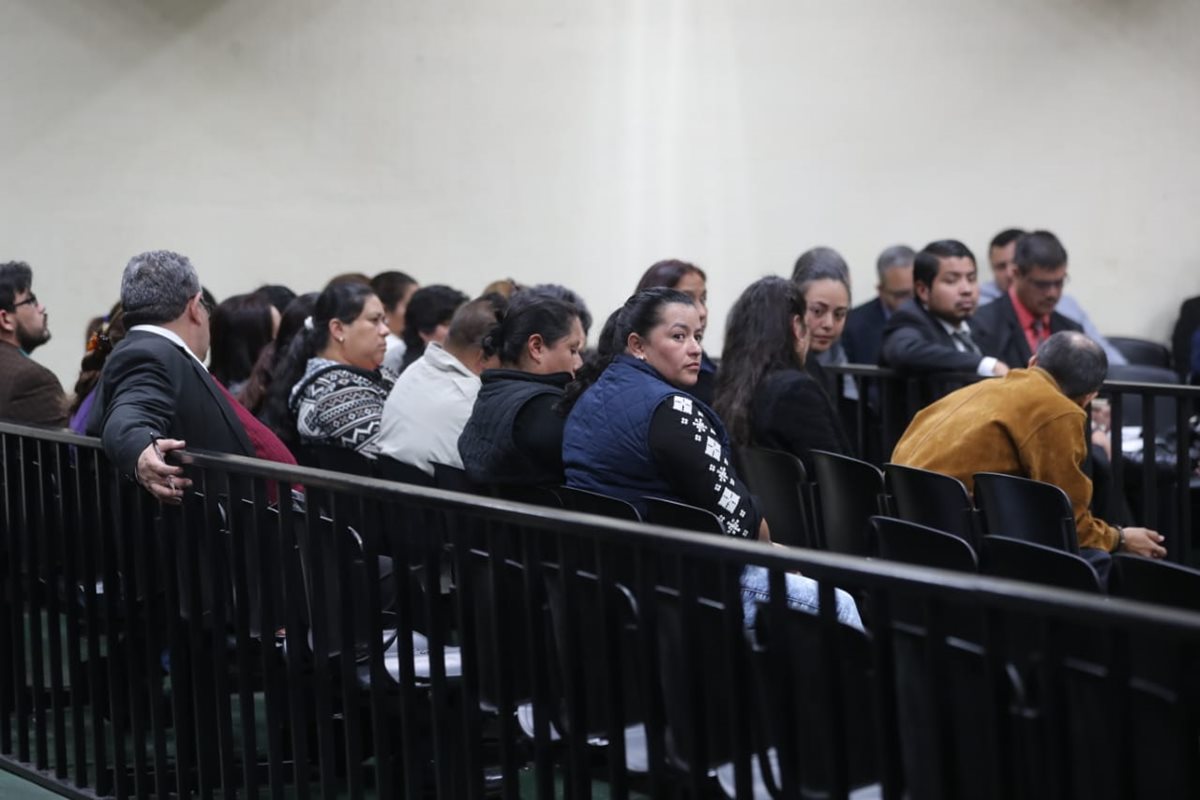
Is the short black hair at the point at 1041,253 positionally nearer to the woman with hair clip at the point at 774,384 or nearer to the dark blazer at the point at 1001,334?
the dark blazer at the point at 1001,334

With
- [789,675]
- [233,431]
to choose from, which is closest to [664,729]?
[789,675]

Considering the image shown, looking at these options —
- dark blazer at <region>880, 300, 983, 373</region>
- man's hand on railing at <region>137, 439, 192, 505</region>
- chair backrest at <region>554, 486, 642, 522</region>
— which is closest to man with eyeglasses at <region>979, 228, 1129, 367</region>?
dark blazer at <region>880, 300, 983, 373</region>

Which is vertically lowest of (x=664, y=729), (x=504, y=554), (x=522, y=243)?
(x=664, y=729)

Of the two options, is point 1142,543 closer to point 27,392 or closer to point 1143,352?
point 27,392

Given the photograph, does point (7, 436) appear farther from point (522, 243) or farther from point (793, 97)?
point (793, 97)

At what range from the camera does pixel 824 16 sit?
8.77 meters

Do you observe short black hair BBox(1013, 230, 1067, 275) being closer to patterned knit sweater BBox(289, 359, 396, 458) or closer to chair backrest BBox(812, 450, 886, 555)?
chair backrest BBox(812, 450, 886, 555)

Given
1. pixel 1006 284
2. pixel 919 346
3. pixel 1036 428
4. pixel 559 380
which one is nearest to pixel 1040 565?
pixel 1036 428

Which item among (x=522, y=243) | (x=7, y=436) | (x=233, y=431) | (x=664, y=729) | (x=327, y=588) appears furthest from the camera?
(x=522, y=243)

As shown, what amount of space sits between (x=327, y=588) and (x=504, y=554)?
700 millimetres

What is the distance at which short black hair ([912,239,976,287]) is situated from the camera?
6109 mm

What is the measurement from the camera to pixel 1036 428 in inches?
166

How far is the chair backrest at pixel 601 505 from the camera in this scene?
3273 millimetres

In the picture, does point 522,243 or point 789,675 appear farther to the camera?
point 522,243
